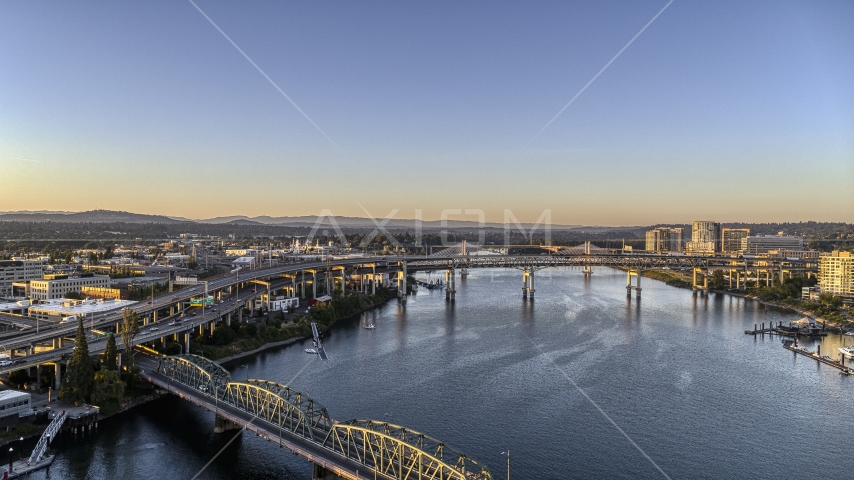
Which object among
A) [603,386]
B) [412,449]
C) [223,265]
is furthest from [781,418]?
[223,265]

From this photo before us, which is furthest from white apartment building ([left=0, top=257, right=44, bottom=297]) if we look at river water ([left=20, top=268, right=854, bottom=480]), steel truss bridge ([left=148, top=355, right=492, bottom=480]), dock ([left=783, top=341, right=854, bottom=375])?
dock ([left=783, top=341, right=854, bottom=375])

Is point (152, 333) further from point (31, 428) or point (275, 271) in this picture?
point (275, 271)

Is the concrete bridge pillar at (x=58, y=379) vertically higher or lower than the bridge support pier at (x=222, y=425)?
higher

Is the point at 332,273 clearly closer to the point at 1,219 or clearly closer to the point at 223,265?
the point at 223,265

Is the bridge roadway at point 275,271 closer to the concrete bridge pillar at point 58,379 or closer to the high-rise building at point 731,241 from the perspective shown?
the concrete bridge pillar at point 58,379

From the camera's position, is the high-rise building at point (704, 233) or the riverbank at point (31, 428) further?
the high-rise building at point (704, 233)

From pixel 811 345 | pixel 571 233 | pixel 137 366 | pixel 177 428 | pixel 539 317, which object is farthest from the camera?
pixel 571 233

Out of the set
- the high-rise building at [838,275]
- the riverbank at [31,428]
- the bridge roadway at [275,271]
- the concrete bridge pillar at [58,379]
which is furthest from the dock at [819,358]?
the concrete bridge pillar at [58,379]

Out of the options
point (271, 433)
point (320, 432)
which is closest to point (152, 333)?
point (271, 433)
